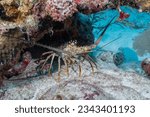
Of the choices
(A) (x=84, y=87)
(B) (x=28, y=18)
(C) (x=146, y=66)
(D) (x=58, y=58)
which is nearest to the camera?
(A) (x=84, y=87)

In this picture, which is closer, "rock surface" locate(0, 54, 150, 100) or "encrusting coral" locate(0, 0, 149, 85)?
"rock surface" locate(0, 54, 150, 100)

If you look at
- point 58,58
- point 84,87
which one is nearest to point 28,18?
point 58,58

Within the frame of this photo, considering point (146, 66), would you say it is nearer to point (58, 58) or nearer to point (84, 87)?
point (58, 58)

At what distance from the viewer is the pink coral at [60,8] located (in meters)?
4.32

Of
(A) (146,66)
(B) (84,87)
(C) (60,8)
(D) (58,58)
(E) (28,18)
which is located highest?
(C) (60,8)

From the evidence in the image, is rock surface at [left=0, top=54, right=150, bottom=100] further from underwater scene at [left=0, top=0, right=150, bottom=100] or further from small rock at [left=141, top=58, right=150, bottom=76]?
small rock at [left=141, top=58, right=150, bottom=76]

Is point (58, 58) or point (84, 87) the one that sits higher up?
point (58, 58)

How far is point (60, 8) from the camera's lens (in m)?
4.33

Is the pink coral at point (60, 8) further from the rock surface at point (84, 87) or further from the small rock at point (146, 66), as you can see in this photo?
the small rock at point (146, 66)

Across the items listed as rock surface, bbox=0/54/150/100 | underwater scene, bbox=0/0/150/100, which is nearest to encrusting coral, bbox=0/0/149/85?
underwater scene, bbox=0/0/150/100

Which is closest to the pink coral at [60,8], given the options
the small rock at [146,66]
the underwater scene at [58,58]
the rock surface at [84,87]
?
the underwater scene at [58,58]

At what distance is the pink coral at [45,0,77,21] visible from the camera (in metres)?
4.32

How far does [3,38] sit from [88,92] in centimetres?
184

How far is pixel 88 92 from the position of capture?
416 cm
